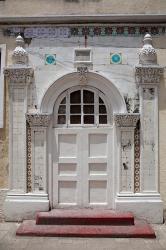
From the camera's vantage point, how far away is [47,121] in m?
7.62

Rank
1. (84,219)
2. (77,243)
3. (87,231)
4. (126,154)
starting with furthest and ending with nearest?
(126,154)
(84,219)
(87,231)
(77,243)

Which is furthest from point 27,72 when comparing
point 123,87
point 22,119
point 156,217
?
point 156,217

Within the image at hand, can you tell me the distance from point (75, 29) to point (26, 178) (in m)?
3.75

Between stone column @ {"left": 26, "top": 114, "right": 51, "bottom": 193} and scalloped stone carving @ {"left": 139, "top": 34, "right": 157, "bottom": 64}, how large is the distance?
2622mm

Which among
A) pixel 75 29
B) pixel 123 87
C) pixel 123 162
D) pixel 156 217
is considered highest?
pixel 75 29

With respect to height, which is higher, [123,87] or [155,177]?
[123,87]

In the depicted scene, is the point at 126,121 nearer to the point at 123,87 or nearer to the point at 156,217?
the point at 123,87

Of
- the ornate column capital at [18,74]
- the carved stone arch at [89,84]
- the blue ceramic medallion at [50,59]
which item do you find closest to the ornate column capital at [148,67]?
the carved stone arch at [89,84]

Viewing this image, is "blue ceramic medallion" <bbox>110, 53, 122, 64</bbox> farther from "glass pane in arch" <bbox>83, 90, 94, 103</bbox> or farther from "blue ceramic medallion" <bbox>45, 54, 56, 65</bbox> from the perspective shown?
"blue ceramic medallion" <bbox>45, 54, 56, 65</bbox>

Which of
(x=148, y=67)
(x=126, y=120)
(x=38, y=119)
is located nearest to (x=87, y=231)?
(x=126, y=120)

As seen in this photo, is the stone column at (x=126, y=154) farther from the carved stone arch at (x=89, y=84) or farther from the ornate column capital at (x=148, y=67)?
the ornate column capital at (x=148, y=67)

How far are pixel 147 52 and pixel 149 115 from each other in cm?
146

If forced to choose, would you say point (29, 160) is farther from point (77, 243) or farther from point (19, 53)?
point (19, 53)

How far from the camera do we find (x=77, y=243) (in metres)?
6.32
